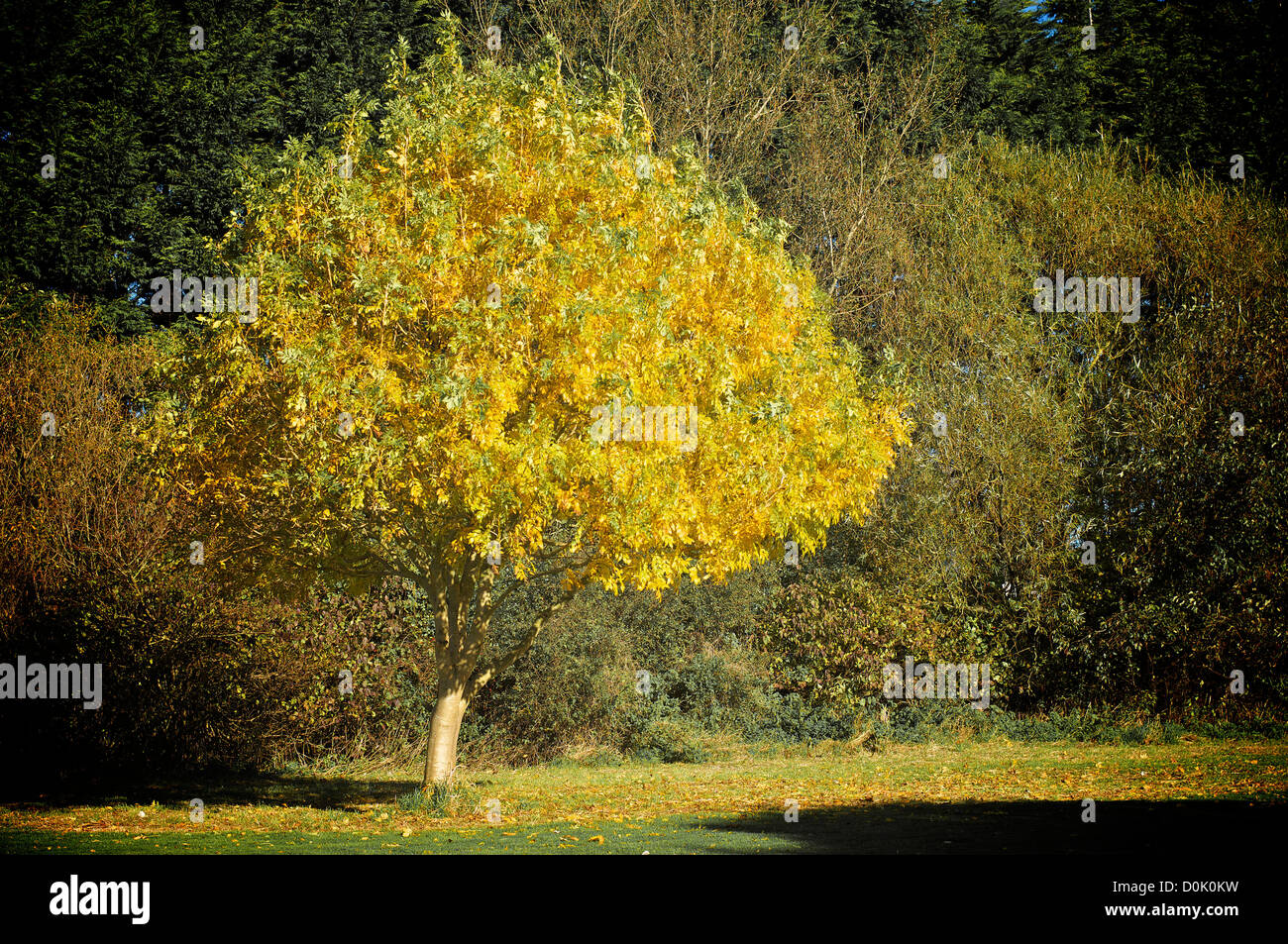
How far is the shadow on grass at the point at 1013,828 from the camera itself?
12.0 metres

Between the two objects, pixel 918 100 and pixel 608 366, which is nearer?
pixel 608 366

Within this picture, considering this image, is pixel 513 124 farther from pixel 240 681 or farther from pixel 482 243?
pixel 240 681

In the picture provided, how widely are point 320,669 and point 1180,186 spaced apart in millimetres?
27427

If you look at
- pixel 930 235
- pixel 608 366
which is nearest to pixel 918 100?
pixel 930 235

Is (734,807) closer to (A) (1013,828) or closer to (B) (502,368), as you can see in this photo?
(A) (1013,828)

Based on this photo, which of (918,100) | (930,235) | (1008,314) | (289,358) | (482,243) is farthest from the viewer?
(918,100)

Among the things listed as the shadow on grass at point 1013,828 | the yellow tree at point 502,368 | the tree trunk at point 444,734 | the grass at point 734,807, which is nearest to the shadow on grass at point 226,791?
the grass at point 734,807

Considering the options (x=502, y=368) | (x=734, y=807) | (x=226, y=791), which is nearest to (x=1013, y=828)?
(x=734, y=807)

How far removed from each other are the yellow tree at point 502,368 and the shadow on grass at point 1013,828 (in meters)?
3.75

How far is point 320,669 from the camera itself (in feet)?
76.0

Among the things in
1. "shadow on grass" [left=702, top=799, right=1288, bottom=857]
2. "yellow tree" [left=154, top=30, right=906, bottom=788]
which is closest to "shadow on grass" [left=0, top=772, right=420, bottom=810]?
"yellow tree" [left=154, top=30, right=906, bottom=788]

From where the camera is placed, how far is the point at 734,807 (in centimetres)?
1727

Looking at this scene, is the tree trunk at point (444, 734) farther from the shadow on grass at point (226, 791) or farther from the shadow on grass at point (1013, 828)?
the shadow on grass at point (1013, 828)

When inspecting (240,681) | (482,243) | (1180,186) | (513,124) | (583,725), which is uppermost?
(1180,186)
